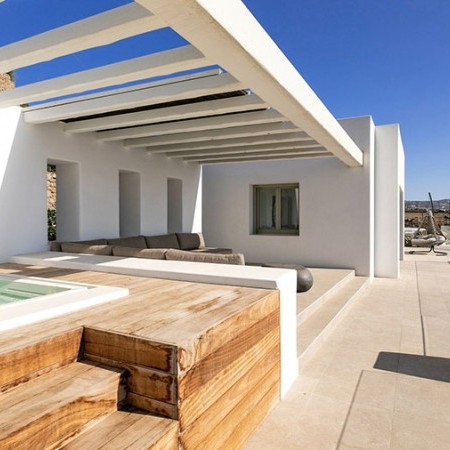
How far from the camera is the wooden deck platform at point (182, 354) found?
208 cm

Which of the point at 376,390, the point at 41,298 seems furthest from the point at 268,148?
the point at 41,298

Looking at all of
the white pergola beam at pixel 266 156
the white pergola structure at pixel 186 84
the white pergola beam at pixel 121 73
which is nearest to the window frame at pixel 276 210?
the white pergola beam at pixel 266 156

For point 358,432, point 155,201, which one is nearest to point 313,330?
point 358,432

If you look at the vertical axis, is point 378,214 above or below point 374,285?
above

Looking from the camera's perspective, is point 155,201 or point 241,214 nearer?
point 155,201

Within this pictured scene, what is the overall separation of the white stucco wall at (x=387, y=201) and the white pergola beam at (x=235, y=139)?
384 centimetres

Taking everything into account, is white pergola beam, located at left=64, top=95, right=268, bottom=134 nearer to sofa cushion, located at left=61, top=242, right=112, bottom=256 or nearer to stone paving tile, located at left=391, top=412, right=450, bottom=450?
sofa cushion, located at left=61, top=242, right=112, bottom=256

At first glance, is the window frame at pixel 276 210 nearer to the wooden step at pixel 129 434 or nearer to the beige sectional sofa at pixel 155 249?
the beige sectional sofa at pixel 155 249

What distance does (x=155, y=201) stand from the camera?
359 inches

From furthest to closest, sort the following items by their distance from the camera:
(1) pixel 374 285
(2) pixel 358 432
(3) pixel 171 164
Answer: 1. (3) pixel 171 164
2. (1) pixel 374 285
3. (2) pixel 358 432

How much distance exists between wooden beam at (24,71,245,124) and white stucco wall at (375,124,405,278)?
6861mm

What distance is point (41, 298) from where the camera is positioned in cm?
314

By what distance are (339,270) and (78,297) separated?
295 inches

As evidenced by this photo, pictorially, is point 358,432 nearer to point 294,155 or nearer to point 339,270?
point 339,270
